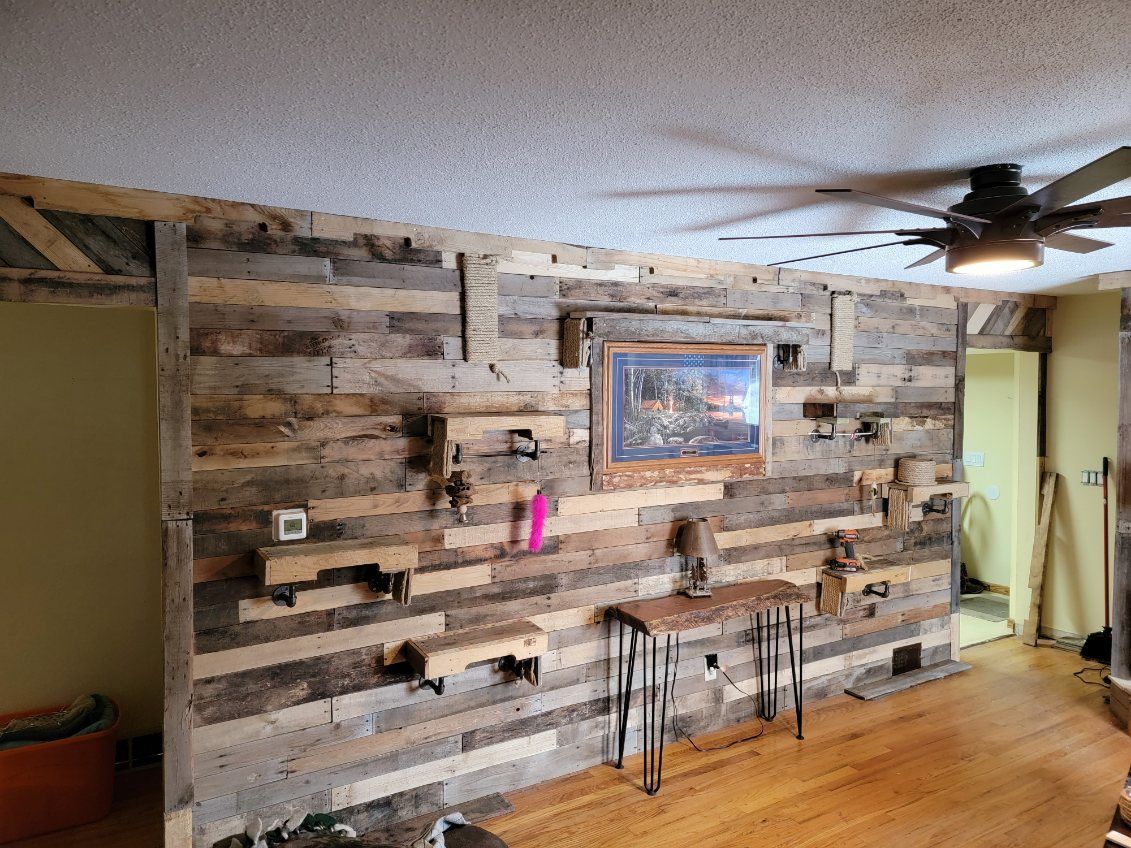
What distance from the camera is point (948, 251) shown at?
2.52 metres

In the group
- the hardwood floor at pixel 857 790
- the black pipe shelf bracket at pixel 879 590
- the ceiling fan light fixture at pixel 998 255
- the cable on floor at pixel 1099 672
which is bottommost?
the hardwood floor at pixel 857 790

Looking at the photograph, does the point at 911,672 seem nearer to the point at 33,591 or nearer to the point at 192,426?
the point at 192,426

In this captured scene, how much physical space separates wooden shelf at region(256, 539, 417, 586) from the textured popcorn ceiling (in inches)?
52.1

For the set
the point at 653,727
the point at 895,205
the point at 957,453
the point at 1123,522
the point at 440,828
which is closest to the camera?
the point at 895,205

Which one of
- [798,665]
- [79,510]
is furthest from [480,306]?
[798,665]

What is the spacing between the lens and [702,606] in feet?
12.2

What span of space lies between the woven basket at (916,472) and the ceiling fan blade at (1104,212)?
265 centimetres

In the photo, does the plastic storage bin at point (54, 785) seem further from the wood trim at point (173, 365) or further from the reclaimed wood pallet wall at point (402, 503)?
the wood trim at point (173, 365)

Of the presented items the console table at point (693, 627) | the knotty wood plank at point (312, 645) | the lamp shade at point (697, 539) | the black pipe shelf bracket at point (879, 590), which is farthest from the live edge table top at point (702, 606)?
the knotty wood plank at point (312, 645)

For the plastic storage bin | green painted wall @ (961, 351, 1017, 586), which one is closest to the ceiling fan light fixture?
the plastic storage bin

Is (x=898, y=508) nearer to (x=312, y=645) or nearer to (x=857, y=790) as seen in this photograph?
(x=857, y=790)

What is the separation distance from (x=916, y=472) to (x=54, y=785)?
15.8ft

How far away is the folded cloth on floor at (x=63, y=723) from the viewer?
10.8 feet

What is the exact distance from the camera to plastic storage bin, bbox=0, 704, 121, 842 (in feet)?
10.4
